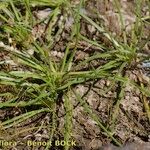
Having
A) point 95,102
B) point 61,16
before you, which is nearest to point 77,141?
point 95,102

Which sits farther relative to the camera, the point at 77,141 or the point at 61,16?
the point at 61,16

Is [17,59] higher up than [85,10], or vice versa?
[85,10]

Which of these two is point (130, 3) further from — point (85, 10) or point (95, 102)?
point (95, 102)

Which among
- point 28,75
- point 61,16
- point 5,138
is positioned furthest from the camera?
point 61,16

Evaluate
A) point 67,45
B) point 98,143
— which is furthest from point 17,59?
point 98,143

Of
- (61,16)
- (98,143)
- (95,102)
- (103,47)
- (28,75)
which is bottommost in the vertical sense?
(98,143)

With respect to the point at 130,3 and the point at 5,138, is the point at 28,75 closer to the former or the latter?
the point at 5,138

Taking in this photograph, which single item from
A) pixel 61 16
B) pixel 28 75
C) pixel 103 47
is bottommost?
pixel 28 75

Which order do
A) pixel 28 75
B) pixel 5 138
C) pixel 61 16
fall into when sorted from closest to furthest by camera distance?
1. pixel 5 138
2. pixel 28 75
3. pixel 61 16

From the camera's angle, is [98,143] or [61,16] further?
[61,16]
